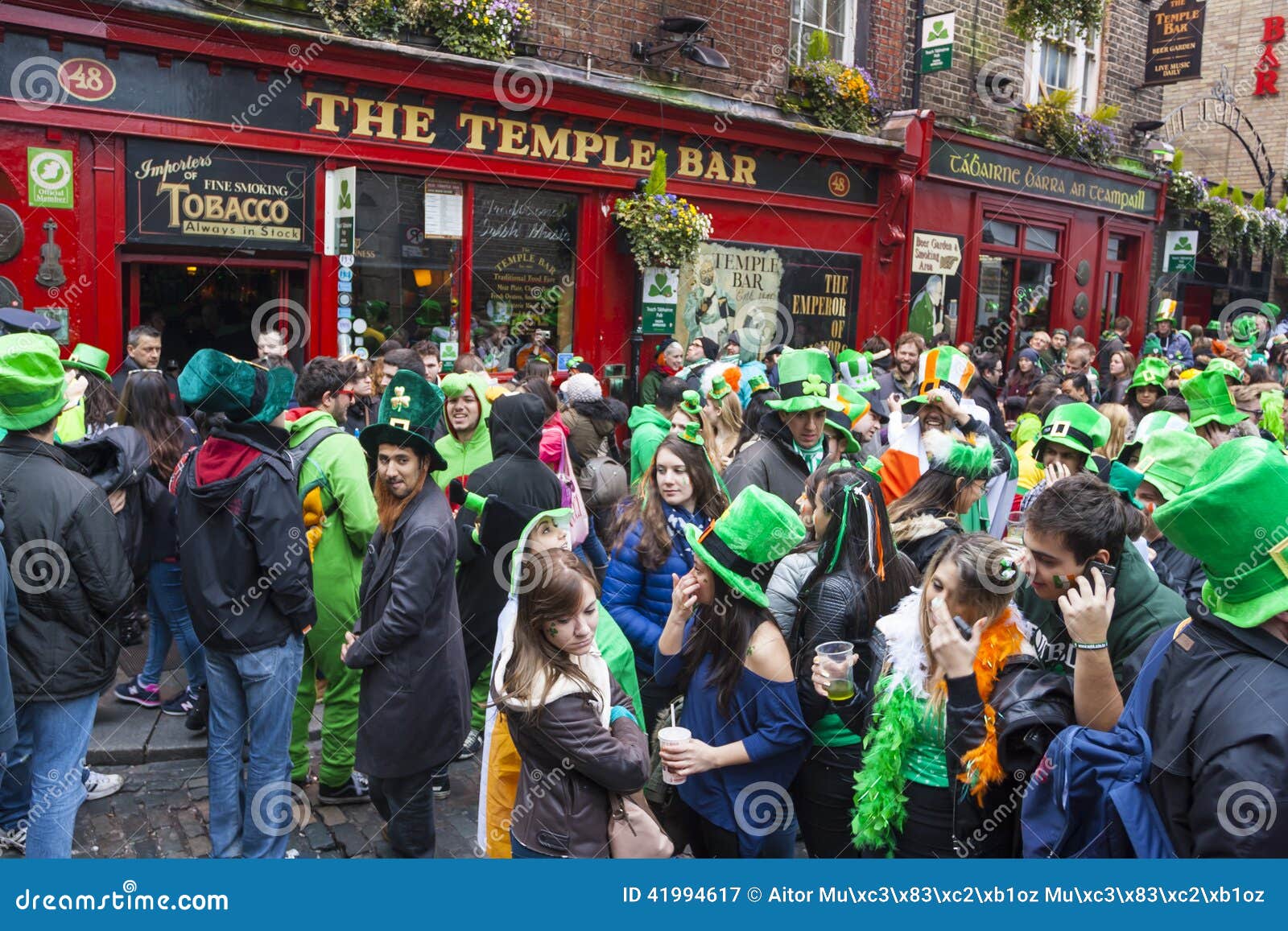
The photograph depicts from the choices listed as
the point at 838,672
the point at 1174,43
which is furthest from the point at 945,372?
the point at 1174,43

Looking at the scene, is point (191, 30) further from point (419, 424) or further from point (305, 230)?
point (419, 424)

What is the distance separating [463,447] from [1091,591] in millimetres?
4204

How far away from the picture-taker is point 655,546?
15.0 feet

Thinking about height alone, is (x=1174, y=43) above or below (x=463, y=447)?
above

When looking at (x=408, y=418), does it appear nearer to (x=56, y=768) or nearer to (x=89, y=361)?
(x=56, y=768)

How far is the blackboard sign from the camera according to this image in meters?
8.85

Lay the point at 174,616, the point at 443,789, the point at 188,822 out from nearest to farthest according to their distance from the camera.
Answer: the point at 188,822 → the point at 443,789 → the point at 174,616

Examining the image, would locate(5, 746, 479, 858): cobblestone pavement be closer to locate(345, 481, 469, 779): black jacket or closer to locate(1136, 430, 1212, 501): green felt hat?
locate(345, 481, 469, 779): black jacket

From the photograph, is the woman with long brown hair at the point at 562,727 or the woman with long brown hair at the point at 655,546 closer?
the woman with long brown hair at the point at 562,727

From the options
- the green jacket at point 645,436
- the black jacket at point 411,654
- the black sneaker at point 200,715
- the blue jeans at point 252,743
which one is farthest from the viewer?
the green jacket at point 645,436

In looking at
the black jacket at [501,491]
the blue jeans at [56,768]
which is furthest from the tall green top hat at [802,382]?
the blue jeans at [56,768]

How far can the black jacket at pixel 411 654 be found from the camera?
165 inches

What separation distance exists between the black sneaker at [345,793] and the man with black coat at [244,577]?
2.31 ft

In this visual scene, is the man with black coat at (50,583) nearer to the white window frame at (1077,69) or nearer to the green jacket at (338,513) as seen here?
the green jacket at (338,513)
